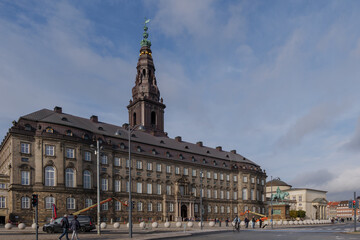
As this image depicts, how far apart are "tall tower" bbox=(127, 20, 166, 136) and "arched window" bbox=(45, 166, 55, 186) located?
34.2 meters

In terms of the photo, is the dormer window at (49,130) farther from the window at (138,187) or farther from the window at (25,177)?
the window at (138,187)

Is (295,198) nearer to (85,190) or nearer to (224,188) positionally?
(224,188)

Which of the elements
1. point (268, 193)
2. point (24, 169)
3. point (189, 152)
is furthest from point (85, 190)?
point (268, 193)

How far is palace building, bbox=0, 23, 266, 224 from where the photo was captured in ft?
190

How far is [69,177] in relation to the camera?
203ft

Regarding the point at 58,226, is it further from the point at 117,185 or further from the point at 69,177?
the point at 117,185

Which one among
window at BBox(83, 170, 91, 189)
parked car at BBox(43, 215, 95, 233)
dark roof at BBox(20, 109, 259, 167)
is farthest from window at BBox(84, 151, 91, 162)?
parked car at BBox(43, 215, 95, 233)

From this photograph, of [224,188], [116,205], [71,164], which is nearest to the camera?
[71,164]

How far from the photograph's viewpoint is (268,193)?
15362 cm

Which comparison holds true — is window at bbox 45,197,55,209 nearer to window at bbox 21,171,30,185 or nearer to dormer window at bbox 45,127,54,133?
window at bbox 21,171,30,185

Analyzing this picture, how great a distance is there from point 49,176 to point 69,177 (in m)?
3.53

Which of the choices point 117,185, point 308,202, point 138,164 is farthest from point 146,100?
point 308,202

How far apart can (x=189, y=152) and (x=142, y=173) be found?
1667 cm

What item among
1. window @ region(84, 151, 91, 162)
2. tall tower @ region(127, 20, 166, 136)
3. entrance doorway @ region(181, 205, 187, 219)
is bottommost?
entrance doorway @ region(181, 205, 187, 219)
